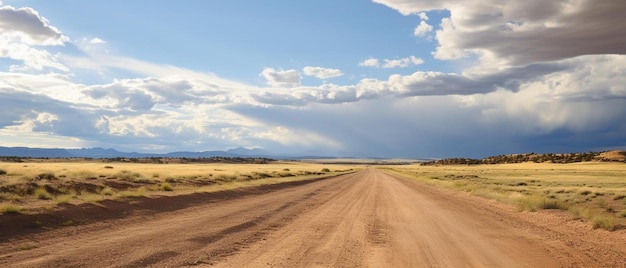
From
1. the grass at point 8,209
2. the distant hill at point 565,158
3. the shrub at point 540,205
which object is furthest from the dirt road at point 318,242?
the distant hill at point 565,158

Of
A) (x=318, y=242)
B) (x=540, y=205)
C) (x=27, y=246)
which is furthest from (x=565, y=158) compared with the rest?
(x=27, y=246)

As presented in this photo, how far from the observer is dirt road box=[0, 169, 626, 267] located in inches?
367

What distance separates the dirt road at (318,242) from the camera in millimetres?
9328

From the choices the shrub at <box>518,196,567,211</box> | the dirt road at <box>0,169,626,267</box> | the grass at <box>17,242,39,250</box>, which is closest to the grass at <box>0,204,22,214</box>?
the dirt road at <box>0,169,626,267</box>

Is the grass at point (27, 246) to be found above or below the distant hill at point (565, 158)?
below

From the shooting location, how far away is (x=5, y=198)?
706 inches

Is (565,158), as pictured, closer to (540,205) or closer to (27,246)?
(540,205)

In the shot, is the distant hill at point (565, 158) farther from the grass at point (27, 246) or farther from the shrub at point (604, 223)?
the grass at point (27, 246)

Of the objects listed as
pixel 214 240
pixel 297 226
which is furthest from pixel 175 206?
pixel 214 240

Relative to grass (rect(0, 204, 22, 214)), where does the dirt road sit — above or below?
below

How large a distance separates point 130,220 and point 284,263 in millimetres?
8122

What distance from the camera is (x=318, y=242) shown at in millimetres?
11672

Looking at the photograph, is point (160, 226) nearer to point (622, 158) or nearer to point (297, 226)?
point (297, 226)

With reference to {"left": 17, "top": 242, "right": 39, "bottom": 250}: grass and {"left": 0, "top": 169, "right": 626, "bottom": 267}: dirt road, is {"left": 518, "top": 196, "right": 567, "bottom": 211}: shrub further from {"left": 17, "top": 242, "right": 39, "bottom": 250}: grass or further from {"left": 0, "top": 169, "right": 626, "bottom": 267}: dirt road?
{"left": 17, "top": 242, "right": 39, "bottom": 250}: grass
